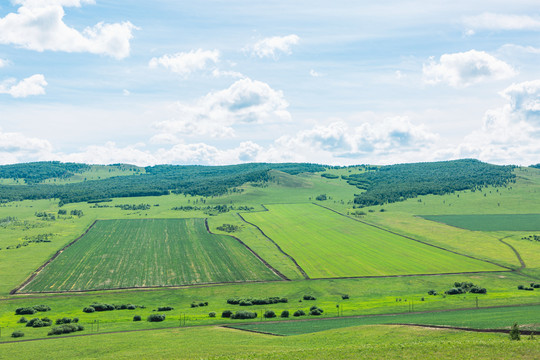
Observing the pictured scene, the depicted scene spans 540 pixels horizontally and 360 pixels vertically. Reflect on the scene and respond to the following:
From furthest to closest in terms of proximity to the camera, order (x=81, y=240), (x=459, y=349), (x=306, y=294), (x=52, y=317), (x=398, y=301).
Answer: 1. (x=81, y=240)
2. (x=306, y=294)
3. (x=398, y=301)
4. (x=52, y=317)
5. (x=459, y=349)

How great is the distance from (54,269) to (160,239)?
55.9m

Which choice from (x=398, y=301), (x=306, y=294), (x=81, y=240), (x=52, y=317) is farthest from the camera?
(x=81, y=240)

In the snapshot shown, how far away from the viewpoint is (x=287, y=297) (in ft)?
314

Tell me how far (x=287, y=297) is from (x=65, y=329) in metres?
49.6

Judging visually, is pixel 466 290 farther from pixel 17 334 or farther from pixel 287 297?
pixel 17 334

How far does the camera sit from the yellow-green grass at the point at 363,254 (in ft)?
404

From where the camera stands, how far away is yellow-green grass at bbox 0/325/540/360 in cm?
4069

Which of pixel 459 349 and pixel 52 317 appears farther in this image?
pixel 52 317

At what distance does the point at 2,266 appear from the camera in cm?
12112

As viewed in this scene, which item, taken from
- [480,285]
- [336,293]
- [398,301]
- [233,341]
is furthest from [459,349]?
[480,285]

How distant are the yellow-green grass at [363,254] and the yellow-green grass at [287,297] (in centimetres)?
951

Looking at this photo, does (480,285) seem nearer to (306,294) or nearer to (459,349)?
(306,294)

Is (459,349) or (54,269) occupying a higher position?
(459,349)

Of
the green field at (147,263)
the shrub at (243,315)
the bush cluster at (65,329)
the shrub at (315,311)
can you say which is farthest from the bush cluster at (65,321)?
the shrub at (315,311)
